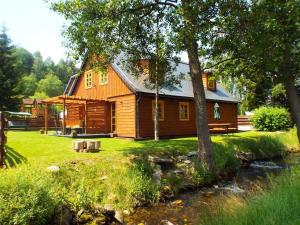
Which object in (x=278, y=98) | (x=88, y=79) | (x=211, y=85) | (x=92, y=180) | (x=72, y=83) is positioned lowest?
(x=92, y=180)

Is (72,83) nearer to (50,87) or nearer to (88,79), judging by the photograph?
(88,79)

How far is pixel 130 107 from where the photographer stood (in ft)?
71.8

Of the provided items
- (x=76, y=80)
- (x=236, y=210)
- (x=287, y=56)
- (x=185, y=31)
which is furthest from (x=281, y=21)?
(x=76, y=80)

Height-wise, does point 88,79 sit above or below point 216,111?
above

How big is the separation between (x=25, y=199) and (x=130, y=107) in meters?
14.6

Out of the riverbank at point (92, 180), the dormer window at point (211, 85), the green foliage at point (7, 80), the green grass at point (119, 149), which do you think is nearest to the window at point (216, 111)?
the dormer window at point (211, 85)

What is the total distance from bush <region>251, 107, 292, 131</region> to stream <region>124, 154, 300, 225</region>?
15654 mm

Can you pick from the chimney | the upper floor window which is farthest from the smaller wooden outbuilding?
the chimney

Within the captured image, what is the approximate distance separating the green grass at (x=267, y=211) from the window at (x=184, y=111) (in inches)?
682

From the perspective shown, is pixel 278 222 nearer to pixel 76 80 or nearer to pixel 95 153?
pixel 95 153

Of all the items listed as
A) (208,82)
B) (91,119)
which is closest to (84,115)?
(91,119)

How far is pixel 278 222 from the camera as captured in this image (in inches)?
217

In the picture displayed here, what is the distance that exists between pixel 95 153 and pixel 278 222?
934cm

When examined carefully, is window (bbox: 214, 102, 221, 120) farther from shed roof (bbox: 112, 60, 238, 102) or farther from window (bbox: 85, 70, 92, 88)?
window (bbox: 85, 70, 92, 88)
